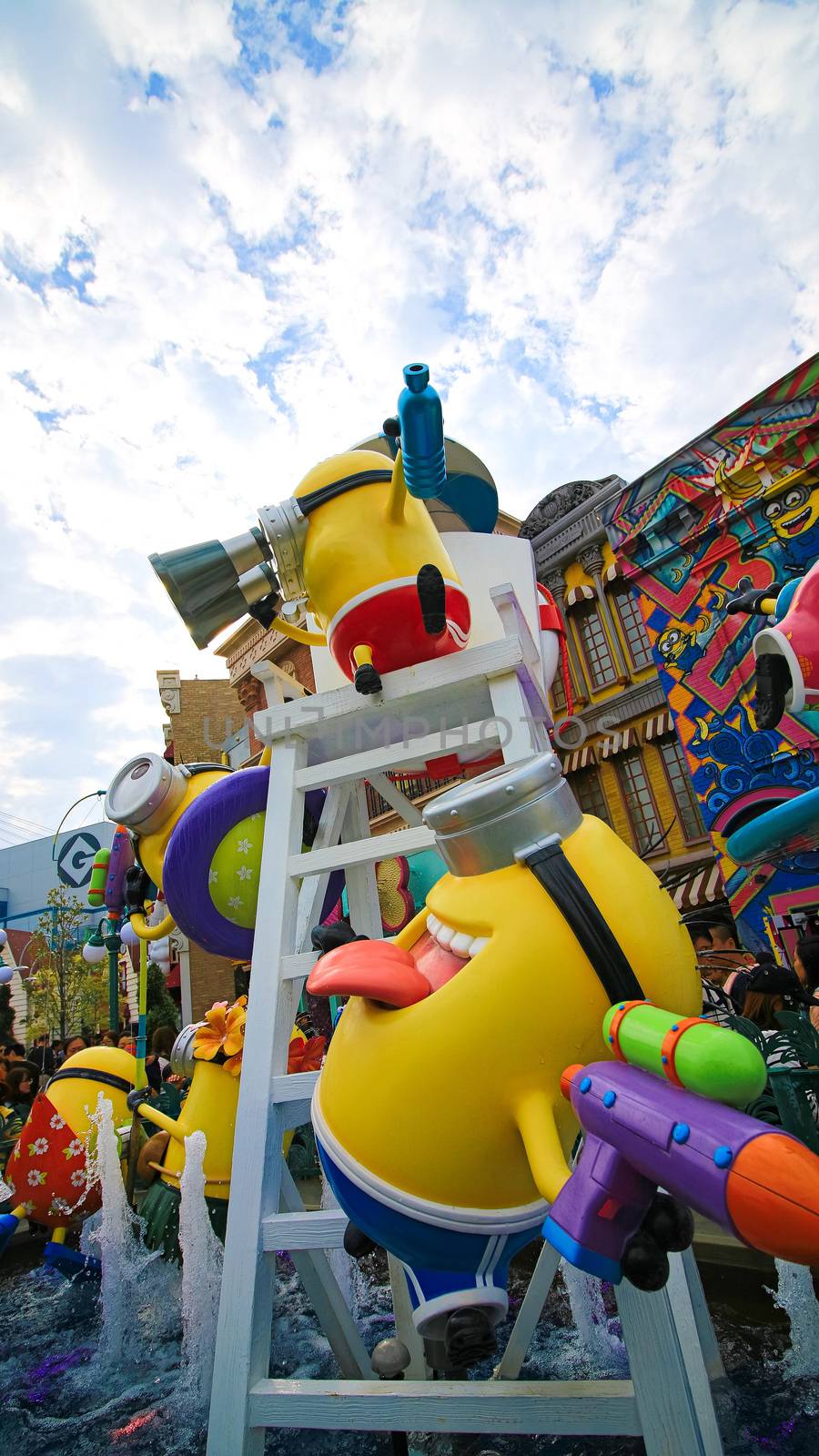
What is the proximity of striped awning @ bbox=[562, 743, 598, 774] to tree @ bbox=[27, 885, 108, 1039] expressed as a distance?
12.3 metres

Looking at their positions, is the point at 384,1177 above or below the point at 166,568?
below

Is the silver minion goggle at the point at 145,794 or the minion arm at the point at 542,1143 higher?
the silver minion goggle at the point at 145,794

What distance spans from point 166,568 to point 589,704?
9.95 meters

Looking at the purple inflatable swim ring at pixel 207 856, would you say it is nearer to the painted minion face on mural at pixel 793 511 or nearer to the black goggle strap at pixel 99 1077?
the black goggle strap at pixel 99 1077

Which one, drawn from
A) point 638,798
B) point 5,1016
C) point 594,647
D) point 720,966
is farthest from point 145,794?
point 5,1016

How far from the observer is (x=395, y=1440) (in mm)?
1849

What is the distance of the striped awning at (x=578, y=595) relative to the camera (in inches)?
450

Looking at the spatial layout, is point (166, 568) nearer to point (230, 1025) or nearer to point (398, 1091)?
point (398, 1091)

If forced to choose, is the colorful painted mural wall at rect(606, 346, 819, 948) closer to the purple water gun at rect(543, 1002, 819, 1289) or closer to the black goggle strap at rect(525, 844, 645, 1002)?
the black goggle strap at rect(525, 844, 645, 1002)

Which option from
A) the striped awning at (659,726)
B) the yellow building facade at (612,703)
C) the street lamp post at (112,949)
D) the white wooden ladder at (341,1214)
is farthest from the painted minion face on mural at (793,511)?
the street lamp post at (112,949)

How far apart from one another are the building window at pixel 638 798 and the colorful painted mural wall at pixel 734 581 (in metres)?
2.70

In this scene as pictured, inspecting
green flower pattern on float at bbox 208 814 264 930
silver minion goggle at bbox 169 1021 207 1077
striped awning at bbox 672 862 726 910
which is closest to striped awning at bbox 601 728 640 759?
striped awning at bbox 672 862 726 910

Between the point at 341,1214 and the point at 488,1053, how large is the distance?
702 mm

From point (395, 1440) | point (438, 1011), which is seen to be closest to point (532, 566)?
point (438, 1011)
